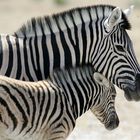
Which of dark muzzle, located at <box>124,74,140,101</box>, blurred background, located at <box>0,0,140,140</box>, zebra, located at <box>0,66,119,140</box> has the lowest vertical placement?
blurred background, located at <box>0,0,140,140</box>

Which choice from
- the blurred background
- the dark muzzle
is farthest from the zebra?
the blurred background

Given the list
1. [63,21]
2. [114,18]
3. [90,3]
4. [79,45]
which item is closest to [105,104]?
[79,45]

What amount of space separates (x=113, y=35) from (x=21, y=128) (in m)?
2.17

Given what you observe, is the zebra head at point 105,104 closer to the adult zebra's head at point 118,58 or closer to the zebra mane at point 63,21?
the adult zebra's head at point 118,58

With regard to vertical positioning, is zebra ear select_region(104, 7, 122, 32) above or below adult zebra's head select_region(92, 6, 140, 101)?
above

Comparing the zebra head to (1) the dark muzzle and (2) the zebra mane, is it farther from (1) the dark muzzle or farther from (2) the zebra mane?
(2) the zebra mane

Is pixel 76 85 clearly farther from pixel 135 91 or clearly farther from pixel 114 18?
pixel 114 18

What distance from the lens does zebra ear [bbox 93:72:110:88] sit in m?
8.28

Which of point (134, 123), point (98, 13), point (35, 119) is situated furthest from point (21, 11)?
point (35, 119)

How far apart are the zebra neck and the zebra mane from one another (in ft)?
3.21

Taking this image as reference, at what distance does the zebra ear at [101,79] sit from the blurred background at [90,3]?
2.55 metres

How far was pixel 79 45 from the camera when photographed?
9.12 metres

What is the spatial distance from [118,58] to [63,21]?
913 mm

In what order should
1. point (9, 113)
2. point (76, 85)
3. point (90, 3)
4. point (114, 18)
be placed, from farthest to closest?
point (90, 3), point (114, 18), point (76, 85), point (9, 113)
